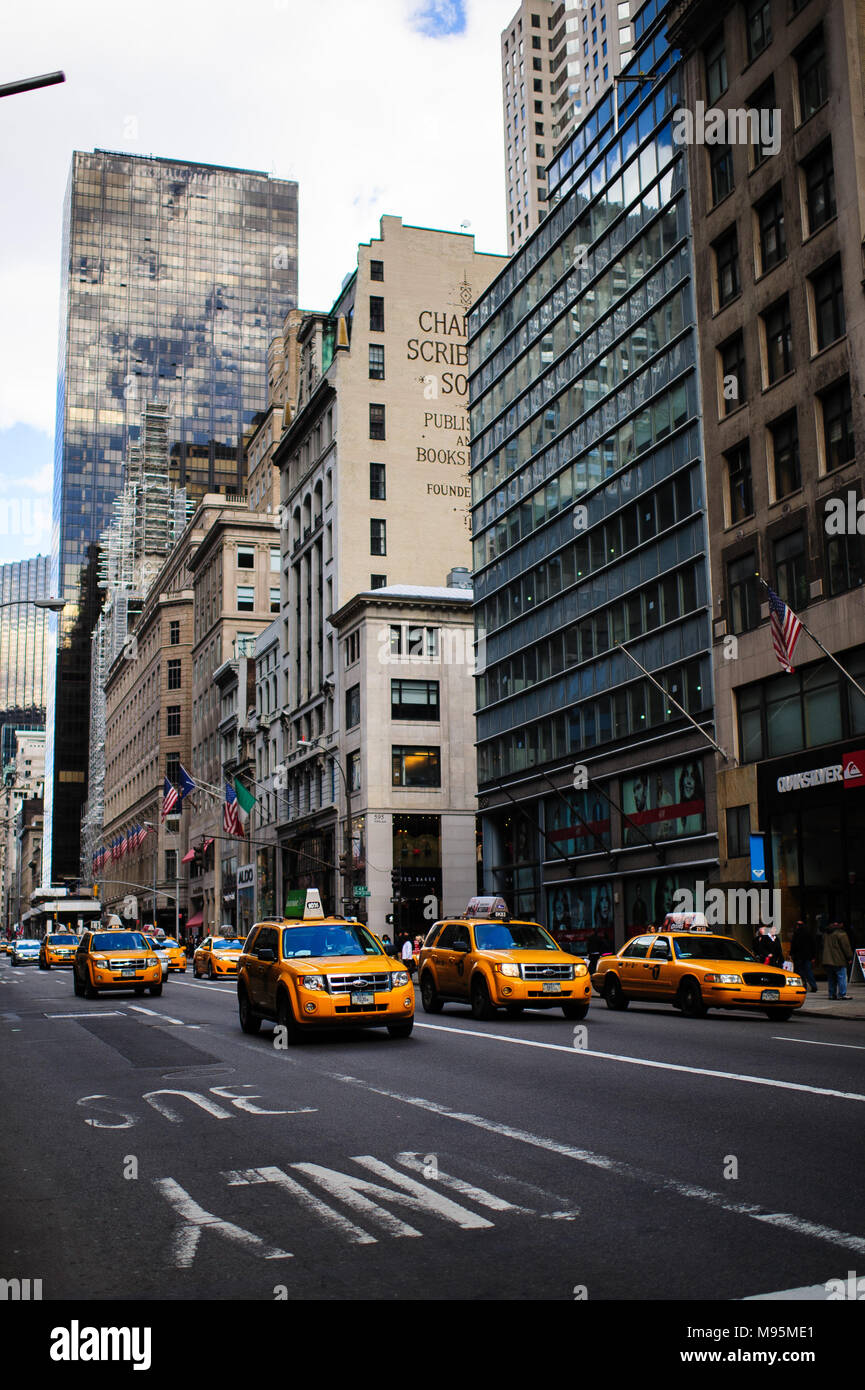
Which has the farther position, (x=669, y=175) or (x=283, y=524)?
(x=283, y=524)

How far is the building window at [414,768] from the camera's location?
65438mm

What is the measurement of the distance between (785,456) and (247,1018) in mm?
23557

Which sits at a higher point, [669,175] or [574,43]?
[574,43]

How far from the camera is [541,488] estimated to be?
172 feet

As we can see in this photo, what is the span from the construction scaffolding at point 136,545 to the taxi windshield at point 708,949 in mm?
135208

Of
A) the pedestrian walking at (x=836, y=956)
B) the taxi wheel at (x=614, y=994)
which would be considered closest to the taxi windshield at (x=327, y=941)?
the taxi wheel at (x=614, y=994)

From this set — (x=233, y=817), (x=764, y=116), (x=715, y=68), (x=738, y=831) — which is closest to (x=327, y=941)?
(x=738, y=831)

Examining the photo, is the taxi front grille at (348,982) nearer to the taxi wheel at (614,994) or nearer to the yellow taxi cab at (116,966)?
the taxi wheel at (614,994)

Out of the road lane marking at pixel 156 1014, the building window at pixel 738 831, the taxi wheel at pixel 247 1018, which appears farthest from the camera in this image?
the building window at pixel 738 831

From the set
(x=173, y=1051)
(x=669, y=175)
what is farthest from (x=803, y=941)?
(x=669, y=175)

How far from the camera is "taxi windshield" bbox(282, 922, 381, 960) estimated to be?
18.3 metres

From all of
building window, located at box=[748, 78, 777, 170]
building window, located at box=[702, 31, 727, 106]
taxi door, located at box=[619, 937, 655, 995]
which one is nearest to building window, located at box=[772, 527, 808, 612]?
building window, located at box=[748, 78, 777, 170]
